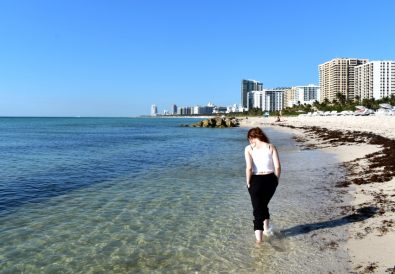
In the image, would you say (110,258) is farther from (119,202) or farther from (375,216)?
(375,216)

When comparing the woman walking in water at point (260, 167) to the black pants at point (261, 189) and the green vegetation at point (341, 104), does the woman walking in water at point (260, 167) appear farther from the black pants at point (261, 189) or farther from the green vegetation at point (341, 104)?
the green vegetation at point (341, 104)

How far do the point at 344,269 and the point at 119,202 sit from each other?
767 centimetres

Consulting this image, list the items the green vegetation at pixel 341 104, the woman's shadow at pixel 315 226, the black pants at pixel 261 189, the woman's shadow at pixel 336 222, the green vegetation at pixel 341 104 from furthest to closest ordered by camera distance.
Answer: the green vegetation at pixel 341 104
the green vegetation at pixel 341 104
the woman's shadow at pixel 336 222
the woman's shadow at pixel 315 226
the black pants at pixel 261 189

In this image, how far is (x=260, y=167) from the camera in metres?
7.11

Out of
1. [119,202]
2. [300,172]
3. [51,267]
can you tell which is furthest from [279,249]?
[300,172]

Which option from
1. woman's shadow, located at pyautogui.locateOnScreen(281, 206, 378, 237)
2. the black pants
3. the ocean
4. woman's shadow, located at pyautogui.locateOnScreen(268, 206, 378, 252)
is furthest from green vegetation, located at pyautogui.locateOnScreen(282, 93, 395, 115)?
the black pants

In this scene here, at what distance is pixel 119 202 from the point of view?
1166 centimetres

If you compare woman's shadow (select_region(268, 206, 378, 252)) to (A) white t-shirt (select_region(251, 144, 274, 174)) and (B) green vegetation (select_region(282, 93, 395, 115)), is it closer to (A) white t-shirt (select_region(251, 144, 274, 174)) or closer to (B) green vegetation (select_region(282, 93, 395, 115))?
(A) white t-shirt (select_region(251, 144, 274, 174))

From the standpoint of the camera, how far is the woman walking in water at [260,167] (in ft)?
23.1

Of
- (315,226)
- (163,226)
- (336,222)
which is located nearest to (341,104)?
(336,222)

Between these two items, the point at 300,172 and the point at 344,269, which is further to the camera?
the point at 300,172

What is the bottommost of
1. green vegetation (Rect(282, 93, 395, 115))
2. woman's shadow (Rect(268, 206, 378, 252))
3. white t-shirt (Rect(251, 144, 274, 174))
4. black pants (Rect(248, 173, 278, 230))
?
woman's shadow (Rect(268, 206, 378, 252))

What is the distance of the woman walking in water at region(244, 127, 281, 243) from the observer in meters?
7.04

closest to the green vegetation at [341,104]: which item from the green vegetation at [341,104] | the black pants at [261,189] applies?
the green vegetation at [341,104]
